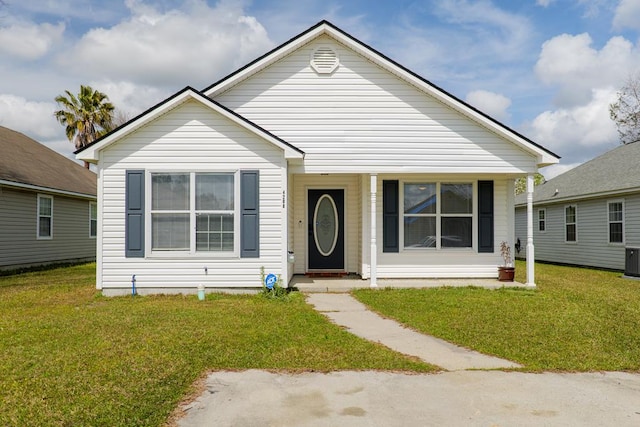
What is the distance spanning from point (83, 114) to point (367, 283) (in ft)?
86.7

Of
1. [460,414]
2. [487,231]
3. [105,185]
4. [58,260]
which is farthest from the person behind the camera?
[58,260]

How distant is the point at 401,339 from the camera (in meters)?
6.36

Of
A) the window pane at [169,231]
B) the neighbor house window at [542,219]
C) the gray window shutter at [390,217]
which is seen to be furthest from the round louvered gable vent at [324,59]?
the neighbor house window at [542,219]

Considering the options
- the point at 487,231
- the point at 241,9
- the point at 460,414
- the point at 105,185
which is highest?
the point at 241,9

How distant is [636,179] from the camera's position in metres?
15.0

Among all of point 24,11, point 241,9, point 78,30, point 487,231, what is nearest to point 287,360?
point 487,231

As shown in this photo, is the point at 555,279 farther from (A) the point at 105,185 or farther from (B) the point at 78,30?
(B) the point at 78,30

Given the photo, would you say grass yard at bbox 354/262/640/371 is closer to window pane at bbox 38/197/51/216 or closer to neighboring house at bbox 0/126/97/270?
neighboring house at bbox 0/126/97/270

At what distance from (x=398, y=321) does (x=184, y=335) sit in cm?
329

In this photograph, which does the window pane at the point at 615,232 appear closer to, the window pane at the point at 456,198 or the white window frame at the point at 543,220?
the white window frame at the point at 543,220

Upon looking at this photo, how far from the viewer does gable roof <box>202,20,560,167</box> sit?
36.1ft

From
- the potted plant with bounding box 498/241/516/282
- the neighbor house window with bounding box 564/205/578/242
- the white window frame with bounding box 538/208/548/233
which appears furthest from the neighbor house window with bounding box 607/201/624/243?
the potted plant with bounding box 498/241/516/282

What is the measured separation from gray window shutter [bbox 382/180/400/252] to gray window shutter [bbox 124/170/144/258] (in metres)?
5.62

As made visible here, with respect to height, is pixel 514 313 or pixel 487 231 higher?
pixel 487 231
